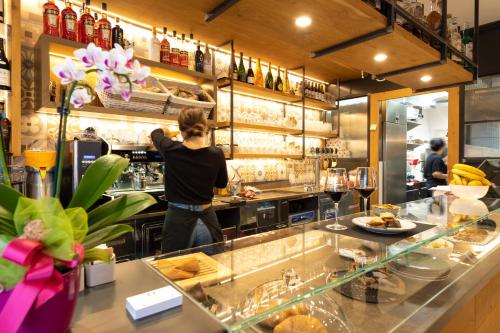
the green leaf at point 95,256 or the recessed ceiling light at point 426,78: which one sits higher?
the recessed ceiling light at point 426,78

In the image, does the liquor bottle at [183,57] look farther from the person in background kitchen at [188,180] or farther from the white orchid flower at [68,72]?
the white orchid flower at [68,72]

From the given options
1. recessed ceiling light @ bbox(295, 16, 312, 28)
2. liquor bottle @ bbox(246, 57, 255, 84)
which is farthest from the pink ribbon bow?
liquor bottle @ bbox(246, 57, 255, 84)

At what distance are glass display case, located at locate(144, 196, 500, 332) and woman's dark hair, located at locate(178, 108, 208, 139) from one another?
36.3 inches

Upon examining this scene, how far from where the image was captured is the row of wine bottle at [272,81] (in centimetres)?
386

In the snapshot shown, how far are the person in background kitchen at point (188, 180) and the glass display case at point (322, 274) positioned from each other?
801mm

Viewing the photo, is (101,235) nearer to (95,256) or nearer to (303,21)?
(95,256)

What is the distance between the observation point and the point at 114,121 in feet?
9.71

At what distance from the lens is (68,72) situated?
51 centimetres

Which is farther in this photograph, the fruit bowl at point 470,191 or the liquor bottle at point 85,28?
the liquor bottle at point 85,28

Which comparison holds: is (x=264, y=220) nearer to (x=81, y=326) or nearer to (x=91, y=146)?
(x=91, y=146)

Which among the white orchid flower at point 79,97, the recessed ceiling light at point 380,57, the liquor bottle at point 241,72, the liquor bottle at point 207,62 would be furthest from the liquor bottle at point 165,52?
the white orchid flower at point 79,97

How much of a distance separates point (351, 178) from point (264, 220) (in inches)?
76.0

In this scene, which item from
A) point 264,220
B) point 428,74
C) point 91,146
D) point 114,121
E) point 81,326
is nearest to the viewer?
point 81,326

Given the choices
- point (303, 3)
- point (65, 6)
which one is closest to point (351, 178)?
point (303, 3)
